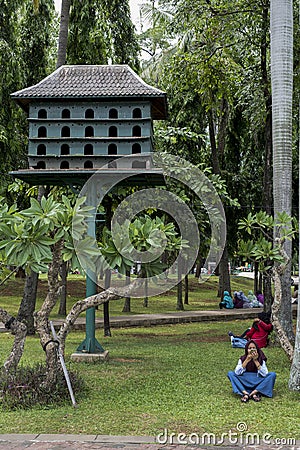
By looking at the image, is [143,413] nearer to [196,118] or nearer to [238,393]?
[238,393]

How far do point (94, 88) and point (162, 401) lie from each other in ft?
18.5

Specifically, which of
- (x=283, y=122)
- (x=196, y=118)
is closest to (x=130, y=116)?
(x=283, y=122)

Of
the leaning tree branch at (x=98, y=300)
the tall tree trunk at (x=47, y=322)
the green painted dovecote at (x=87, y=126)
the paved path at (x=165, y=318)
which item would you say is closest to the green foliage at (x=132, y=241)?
the leaning tree branch at (x=98, y=300)

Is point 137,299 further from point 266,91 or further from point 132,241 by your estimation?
point 132,241

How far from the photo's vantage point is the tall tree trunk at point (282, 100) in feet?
36.5

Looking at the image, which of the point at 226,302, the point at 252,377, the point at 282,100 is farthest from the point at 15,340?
the point at 226,302

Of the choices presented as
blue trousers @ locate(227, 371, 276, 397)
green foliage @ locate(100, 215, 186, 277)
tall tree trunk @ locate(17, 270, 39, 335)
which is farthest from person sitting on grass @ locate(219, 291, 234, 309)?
green foliage @ locate(100, 215, 186, 277)

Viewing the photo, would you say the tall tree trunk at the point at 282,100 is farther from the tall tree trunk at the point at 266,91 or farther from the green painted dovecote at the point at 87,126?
the tall tree trunk at the point at 266,91

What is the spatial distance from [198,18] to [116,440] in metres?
11.3

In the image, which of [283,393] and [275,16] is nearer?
[283,393]

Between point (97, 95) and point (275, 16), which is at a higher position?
point (275, 16)

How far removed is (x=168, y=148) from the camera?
20.8 meters

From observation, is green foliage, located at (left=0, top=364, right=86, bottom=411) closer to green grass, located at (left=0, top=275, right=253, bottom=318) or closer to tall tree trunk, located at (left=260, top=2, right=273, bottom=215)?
tall tree trunk, located at (left=260, top=2, right=273, bottom=215)

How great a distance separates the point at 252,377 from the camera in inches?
314
